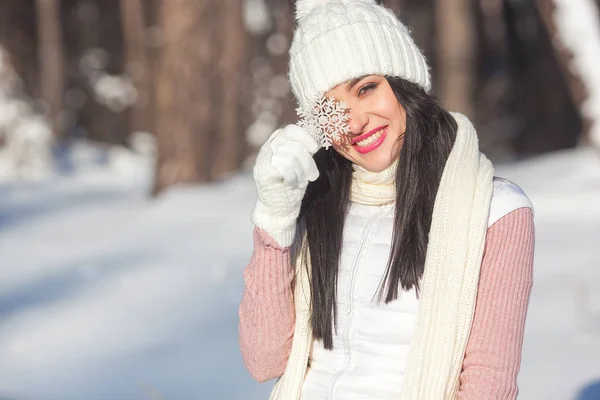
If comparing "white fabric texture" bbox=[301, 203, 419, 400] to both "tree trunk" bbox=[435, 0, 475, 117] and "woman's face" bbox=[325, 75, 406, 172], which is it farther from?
"tree trunk" bbox=[435, 0, 475, 117]

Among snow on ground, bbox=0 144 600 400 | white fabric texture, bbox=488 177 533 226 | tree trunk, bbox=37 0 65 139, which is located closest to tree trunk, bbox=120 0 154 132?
tree trunk, bbox=37 0 65 139

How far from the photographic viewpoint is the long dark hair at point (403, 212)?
7.11 ft

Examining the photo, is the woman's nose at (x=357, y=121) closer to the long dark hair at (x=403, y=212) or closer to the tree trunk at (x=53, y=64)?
the long dark hair at (x=403, y=212)

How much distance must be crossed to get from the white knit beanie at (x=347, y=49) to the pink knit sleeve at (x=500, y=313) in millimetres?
485

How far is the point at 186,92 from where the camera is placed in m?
9.92

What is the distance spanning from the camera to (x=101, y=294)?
22.5ft

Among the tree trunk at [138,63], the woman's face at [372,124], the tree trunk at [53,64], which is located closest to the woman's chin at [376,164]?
the woman's face at [372,124]

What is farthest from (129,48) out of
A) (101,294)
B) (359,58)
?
(359,58)

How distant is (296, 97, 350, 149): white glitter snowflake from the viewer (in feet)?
7.29

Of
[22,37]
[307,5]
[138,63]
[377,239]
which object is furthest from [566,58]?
[22,37]

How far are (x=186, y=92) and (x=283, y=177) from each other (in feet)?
26.0

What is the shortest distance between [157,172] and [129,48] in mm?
16574

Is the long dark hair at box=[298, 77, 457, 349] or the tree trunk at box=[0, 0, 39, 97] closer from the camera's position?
the long dark hair at box=[298, 77, 457, 349]

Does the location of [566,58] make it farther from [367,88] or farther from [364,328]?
[364,328]
